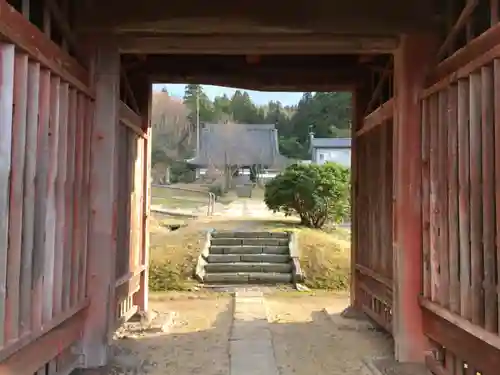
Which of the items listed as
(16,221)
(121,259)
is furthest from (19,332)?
(121,259)

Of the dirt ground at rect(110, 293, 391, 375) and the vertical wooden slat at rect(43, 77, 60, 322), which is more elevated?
the vertical wooden slat at rect(43, 77, 60, 322)

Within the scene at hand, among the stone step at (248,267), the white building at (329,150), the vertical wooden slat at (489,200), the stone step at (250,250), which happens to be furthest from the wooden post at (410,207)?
the white building at (329,150)

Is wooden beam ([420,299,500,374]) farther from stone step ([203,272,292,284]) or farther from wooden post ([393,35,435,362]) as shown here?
stone step ([203,272,292,284])

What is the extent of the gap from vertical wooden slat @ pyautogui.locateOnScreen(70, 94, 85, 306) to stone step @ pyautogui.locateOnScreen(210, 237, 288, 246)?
25.7ft

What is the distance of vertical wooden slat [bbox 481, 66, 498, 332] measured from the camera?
303 centimetres

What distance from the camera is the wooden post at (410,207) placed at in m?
4.40

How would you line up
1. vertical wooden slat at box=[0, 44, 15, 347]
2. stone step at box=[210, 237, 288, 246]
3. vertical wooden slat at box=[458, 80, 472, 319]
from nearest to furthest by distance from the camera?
vertical wooden slat at box=[0, 44, 15, 347]
vertical wooden slat at box=[458, 80, 472, 319]
stone step at box=[210, 237, 288, 246]

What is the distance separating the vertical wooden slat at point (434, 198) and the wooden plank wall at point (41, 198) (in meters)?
2.53

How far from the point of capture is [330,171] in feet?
47.8

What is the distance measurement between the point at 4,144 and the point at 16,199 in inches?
11.8

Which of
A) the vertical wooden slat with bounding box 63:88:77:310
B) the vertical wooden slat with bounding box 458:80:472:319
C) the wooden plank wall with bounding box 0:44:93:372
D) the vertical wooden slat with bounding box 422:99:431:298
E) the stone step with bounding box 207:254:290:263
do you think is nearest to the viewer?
the wooden plank wall with bounding box 0:44:93:372

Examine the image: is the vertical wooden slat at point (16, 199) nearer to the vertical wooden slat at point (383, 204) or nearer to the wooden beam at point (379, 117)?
the wooden beam at point (379, 117)

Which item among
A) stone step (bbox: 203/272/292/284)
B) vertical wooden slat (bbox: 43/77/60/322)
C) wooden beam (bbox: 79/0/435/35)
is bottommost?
stone step (bbox: 203/272/292/284)

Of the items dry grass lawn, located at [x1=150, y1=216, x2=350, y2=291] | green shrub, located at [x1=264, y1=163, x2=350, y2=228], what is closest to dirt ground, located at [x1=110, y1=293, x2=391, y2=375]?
dry grass lawn, located at [x1=150, y1=216, x2=350, y2=291]
